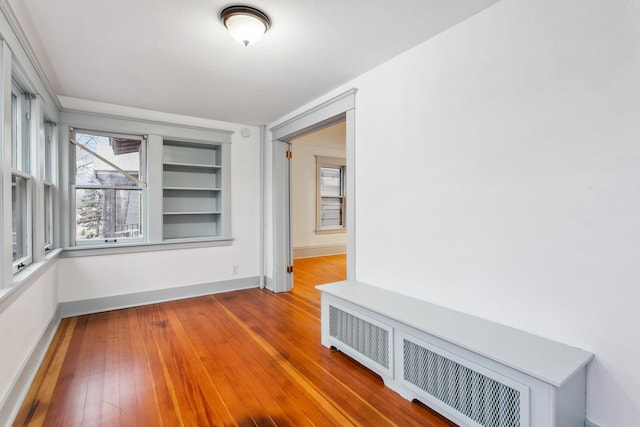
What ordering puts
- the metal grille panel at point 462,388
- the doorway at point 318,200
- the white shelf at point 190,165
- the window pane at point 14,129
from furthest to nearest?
the doorway at point 318,200
the white shelf at point 190,165
the window pane at point 14,129
the metal grille panel at point 462,388

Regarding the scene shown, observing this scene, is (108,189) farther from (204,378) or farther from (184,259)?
(204,378)

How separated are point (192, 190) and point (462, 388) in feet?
12.7

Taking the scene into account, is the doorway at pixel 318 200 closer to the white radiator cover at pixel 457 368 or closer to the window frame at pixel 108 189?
the window frame at pixel 108 189

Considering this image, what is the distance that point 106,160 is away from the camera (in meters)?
3.69

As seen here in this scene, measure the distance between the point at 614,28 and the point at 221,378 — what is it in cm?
297

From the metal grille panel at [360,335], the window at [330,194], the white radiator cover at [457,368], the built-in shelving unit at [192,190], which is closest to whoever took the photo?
the white radiator cover at [457,368]

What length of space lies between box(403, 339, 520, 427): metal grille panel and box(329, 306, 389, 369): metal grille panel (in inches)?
8.0

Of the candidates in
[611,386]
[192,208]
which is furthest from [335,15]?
[192,208]

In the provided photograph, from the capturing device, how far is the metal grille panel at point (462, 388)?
4.88ft

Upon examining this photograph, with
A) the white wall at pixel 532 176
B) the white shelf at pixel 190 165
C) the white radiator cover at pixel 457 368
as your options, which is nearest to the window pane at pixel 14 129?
the white shelf at pixel 190 165

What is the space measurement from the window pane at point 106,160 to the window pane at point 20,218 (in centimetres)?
119

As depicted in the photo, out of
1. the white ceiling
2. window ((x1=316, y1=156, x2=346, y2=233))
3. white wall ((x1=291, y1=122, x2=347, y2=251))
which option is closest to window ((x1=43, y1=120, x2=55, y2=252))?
the white ceiling

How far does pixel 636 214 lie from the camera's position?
138 centimetres

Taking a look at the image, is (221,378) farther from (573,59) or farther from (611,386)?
(573,59)
